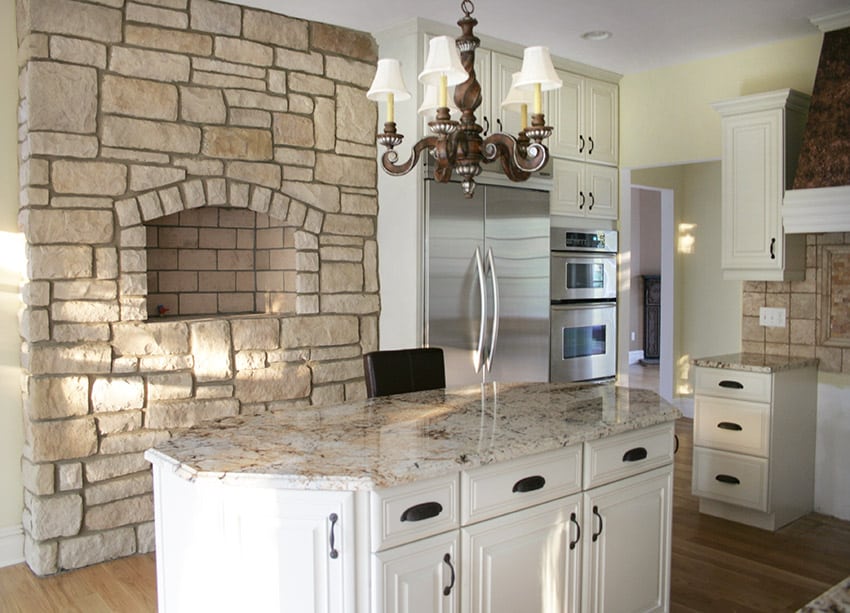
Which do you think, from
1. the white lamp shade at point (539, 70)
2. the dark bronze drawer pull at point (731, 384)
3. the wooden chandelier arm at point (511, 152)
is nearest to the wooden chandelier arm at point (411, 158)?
the wooden chandelier arm at point (511, 152)

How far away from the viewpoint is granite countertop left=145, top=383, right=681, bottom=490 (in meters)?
1.87

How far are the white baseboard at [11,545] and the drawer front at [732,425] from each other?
3.46 m

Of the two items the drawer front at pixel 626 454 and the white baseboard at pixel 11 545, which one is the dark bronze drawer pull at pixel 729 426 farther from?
the white baseboard at pixel 11 545

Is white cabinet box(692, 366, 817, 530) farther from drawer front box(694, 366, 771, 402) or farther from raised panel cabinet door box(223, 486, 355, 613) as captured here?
raised panel cabinet door box(223, 486, 355, 613)

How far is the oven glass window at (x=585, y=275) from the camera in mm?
4866

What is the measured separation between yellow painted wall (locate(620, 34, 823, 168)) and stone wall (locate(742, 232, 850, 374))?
897mm

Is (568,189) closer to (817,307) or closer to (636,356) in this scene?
(817,307)

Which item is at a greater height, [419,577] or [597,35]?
[597,35]

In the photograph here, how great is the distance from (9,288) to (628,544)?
9.26 ft

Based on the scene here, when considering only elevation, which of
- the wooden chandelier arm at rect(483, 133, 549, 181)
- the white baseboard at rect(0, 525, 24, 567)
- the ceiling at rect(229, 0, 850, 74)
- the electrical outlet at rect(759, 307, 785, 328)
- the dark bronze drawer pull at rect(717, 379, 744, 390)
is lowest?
the white baseboard at rect(0, 525, 24, 567)

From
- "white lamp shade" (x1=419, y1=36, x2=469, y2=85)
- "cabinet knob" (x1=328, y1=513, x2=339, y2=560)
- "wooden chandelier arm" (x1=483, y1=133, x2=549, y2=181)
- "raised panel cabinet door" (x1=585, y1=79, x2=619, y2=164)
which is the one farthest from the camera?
"raised panel cabinet door" (x1=585, y1=79, x2=619, y2=164)

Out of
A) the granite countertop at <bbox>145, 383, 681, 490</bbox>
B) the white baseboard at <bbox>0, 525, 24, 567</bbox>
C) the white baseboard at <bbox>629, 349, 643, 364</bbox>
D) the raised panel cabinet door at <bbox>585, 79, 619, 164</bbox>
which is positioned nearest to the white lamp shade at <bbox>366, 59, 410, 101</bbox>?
the granite countertop at <bbox>145, 383, 681, 490</bbox>

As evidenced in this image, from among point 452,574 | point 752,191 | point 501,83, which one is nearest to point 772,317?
point 752,191

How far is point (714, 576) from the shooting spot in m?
3.35
